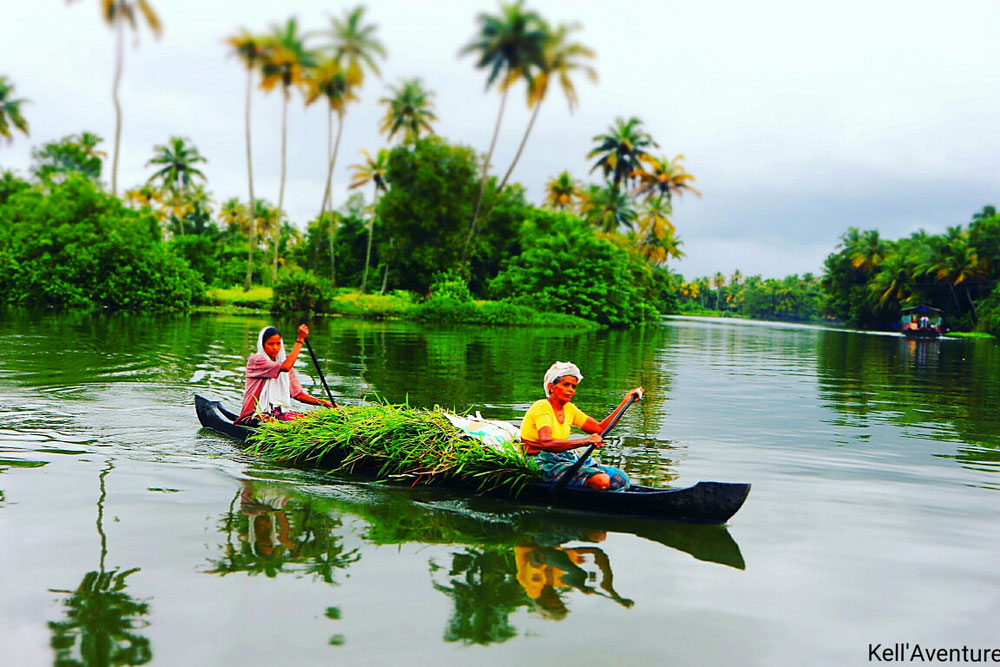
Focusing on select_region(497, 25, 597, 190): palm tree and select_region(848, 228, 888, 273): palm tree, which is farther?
select_region(848, 228, 888, 273): palm tree

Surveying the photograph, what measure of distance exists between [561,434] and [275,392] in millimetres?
3862

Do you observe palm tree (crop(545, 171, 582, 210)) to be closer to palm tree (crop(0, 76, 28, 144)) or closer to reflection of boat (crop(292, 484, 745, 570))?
palm tree (crop(0, 76, 28, 144))

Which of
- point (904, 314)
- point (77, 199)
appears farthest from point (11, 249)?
point (904, 314)

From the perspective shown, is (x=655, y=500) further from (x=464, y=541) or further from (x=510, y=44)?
(x=510, y=44)

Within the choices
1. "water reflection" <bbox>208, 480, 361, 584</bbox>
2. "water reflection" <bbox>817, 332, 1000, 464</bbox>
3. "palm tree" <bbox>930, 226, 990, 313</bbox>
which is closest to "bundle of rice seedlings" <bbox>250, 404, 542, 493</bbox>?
"water reflection" <bbox>208, 480, 361, 584</bbox>

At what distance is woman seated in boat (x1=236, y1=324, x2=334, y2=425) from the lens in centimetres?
872

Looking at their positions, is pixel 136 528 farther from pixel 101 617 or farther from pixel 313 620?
pixel 313 620

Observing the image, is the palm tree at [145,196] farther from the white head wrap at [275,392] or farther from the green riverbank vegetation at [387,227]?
the white head wrap at [275,392]

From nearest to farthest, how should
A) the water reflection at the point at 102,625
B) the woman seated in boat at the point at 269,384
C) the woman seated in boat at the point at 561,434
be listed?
the water reflection at the point at 102,625 < the woman seated in boat at the point at 561,434 < the woman seated in boat at the point at 269,384

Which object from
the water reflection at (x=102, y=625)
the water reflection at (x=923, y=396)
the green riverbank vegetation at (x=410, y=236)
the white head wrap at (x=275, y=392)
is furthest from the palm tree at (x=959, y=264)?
the water reflection at (x=102, y=625)

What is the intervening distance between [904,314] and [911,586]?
2333 inches

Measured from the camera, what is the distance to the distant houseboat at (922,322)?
5184cm

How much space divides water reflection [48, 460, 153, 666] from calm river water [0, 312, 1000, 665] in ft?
0.05

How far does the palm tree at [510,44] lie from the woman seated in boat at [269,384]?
37.3 m
